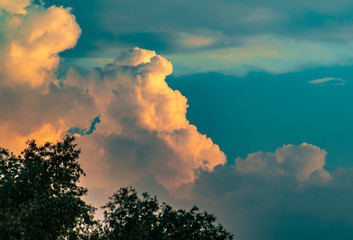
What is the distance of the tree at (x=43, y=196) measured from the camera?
40281 millimetres

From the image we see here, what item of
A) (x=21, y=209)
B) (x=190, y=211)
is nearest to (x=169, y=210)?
(x=190, y=211)

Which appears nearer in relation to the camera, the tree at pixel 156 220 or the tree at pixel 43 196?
the tree at pixel 43 196

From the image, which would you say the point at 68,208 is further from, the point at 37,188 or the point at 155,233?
the point at 155,233

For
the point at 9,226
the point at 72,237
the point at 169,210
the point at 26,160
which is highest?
the point at 169,210

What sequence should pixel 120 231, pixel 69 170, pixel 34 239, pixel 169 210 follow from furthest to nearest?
pixel 169 210 → pixel 120 231 → pixel 69 170 → pixel 34 239

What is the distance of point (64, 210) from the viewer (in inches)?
1695

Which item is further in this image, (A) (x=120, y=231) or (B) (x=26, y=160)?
(A) (x=120, y=231)

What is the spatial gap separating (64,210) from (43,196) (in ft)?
16.8

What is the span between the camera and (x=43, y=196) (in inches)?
1852

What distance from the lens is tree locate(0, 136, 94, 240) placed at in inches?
1586

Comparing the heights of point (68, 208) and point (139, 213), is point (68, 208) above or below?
below

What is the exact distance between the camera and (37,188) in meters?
47.8

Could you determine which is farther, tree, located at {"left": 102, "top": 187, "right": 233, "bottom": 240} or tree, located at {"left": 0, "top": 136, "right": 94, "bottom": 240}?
tree, located at {"left": 102, "top": 187, "right": 233, "bottom": 240}

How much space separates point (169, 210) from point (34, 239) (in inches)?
1032
